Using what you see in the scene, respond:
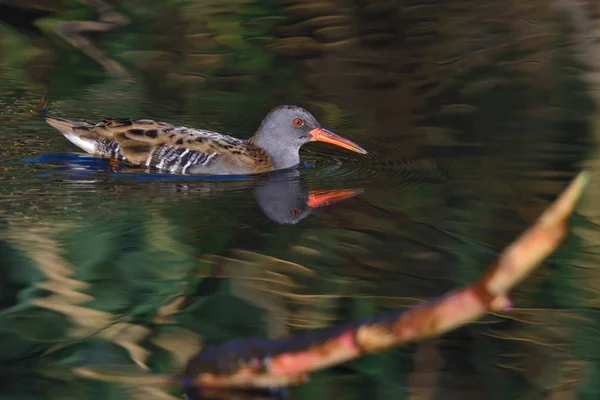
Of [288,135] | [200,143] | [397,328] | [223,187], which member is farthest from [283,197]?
[397,328]

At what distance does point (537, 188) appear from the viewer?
7340mm

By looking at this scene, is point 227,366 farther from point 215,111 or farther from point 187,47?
point 187,47

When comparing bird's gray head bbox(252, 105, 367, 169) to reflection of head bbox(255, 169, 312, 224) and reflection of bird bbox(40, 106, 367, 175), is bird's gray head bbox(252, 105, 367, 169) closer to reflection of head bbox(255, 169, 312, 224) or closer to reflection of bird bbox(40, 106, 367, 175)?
reflection of bird bbox(40, 106, 367, 175)

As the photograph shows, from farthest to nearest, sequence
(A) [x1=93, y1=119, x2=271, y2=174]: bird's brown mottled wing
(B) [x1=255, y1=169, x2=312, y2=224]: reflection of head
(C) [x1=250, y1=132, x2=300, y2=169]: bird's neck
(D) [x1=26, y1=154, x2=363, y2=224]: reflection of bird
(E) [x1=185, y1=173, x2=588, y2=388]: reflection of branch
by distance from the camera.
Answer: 1. (C) [x1=250, y1=132, x2=300, y2=169]: bird's neck
2. (A) [x1=93, y1=119, x2=271, y2=174]: bird's brown mottled wing
3. (D) [x1=26, y1=154, x2=363, y2=224]: reflection of bird
4. (B) [x1=255, y1=169, x2=312, y2=224]: reflection of head
5. (E) [x1=185, y1=173, x2=588, y2=388]: reflection of branch

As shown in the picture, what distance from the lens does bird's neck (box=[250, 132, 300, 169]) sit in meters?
8.38

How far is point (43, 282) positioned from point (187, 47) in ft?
20.9

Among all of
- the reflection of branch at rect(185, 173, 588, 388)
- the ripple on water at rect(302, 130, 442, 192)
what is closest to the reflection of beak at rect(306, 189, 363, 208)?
the ripple on water at rect(302, 130, 442, 192)

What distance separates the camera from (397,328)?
3066 mm

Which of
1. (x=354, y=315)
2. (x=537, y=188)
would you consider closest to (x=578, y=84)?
(x=537, y=188)

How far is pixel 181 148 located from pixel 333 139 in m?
1.17

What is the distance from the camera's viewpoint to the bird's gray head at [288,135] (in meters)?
8.39

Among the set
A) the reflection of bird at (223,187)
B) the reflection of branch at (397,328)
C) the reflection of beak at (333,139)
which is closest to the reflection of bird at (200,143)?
the reflection of beak at (333,139)

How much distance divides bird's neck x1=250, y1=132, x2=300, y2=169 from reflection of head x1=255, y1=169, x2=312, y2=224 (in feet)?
0.35

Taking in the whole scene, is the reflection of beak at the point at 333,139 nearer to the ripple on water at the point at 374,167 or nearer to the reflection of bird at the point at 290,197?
the ripple on water at the point at 374,167
